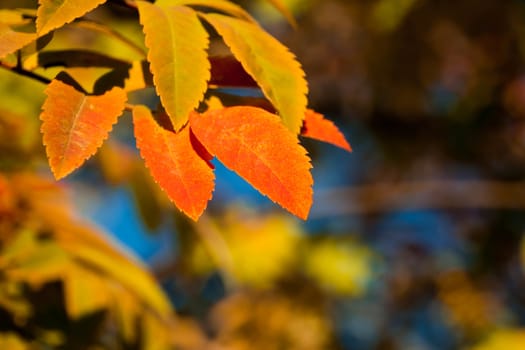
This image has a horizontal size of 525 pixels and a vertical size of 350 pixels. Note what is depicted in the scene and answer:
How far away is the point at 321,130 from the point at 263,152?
0.40 feet

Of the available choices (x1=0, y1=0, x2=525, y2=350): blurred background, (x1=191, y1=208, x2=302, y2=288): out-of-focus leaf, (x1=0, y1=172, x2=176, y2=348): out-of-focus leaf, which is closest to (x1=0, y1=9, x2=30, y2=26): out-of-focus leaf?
(x1=0, y1=172, x2=176, y2=348): out-of-focus leaf

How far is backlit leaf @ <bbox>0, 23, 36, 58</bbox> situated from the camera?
523 millimetres

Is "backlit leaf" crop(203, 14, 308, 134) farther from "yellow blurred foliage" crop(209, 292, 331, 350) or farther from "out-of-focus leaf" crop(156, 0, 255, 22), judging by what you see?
"yellow blurred foliage" crop(209, 292, 331, 350)

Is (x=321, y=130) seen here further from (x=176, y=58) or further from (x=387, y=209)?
(x=387, y=209)

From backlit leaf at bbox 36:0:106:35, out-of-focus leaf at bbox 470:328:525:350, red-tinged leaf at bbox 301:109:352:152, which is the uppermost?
backlit leaf at bbox 36:0:106:35

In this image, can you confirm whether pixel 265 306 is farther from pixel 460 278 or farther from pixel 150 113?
pixel 150 113

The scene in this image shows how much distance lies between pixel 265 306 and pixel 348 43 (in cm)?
87

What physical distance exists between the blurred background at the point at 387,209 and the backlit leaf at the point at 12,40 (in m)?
1.54

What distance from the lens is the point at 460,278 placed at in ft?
8.81

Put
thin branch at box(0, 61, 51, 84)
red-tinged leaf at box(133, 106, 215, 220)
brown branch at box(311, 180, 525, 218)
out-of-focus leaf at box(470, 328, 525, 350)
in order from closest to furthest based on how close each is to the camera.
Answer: red-tinged leaf at box(133, 106, 215, 220)
thin branch at box(0, 61, 51, 84)
out-of-focus leaf at box(470, 328, 525, 350)
brown branch at box(311, 180, 525, 218)

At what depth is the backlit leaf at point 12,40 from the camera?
20.6 inches

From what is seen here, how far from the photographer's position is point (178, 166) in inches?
19.6

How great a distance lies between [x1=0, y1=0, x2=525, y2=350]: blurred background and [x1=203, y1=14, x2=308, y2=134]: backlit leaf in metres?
1.50

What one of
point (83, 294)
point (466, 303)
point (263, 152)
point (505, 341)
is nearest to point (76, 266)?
point (83, 294)
